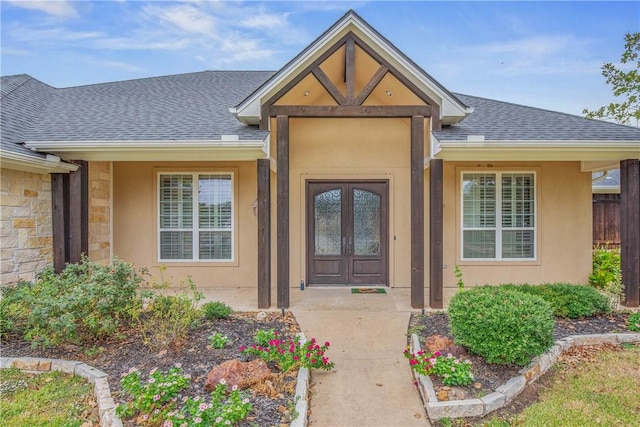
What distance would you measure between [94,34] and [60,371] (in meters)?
10.5

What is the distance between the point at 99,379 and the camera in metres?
3.52

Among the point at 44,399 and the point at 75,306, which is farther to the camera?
the point at 75,306

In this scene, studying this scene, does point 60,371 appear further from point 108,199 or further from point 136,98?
point 136,98

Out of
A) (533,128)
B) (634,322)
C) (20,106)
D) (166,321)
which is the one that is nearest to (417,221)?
(533,128)

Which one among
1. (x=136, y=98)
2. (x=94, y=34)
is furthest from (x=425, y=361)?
(x=94, y=34)

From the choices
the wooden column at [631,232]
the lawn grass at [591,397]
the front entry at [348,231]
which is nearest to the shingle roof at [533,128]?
the wooden column at [631,232]

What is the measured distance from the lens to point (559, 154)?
21.0 ft

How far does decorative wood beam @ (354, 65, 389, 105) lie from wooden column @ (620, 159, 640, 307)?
15.3 ft

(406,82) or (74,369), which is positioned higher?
(406,82)

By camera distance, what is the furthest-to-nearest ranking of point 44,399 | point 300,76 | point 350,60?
point 300,76
point 350,60
point 44,399

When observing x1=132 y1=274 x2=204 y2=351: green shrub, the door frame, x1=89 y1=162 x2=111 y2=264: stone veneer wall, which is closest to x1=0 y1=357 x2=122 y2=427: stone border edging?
x1=132 y1=274 x2=204 y2=351: green shrub

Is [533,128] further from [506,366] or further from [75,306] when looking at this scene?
[75,306]

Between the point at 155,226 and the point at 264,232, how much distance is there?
3.34 m

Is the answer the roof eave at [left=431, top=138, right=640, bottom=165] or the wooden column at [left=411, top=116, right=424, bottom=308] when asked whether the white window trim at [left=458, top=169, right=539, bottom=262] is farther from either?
the wooden column at [left=411, top=116, right=424, bottom=308]
